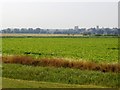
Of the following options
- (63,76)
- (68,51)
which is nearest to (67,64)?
(63,76)

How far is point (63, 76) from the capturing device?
22.5m

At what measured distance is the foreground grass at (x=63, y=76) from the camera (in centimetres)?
2122

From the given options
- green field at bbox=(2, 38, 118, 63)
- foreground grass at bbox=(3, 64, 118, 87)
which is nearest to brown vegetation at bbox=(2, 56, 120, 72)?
foreground grass at bbox=(3, 64, 118, 87)

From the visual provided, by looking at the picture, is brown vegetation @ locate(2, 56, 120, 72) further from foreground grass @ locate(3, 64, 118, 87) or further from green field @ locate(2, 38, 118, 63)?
green field @ locate(2, 38, 118, 63)

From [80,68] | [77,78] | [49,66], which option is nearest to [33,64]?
[49,66]

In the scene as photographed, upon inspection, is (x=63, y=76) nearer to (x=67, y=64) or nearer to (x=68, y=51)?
(x=67, y=64)

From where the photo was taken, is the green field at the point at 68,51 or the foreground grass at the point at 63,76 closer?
the foreground grass at the point at 63,76

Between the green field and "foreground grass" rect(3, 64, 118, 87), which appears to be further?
the green field

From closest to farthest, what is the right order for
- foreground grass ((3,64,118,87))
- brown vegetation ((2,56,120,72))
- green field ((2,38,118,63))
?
foreground grass ((3,64,118,87)) < brown vegetation ((2,56,120,72)) < green field ((2,38,118,63))

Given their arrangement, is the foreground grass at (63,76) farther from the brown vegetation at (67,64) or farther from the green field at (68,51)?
the green field at (68,51)

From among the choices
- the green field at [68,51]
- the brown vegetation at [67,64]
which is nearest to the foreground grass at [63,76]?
the brown vegetation at [67,64]

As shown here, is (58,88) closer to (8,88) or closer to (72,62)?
(8,88)

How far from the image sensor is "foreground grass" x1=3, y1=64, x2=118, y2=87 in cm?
2122

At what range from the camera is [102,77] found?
22.3m
